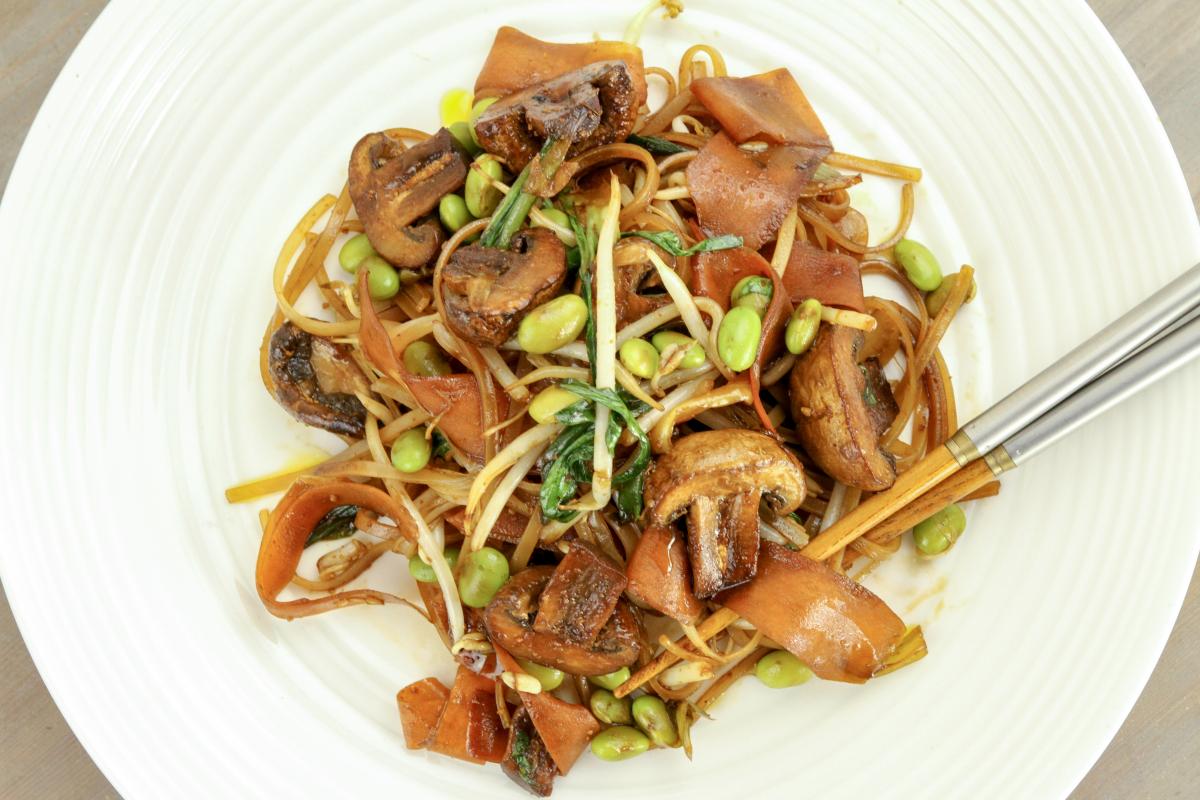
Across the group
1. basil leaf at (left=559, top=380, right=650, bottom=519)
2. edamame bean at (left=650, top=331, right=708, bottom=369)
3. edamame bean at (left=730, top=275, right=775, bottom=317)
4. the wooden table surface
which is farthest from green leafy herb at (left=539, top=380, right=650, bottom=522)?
the wooden table surface

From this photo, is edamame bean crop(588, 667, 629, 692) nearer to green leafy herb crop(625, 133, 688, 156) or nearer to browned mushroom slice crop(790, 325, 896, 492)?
browned mushroom slice crop(790, 325, 896, 492)

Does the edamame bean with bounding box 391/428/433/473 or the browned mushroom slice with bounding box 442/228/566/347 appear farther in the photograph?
the edamame bean with bounding box 391/428/433/473

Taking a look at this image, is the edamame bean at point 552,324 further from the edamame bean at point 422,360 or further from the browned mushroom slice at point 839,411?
the browned mushroom slice at point 839,411

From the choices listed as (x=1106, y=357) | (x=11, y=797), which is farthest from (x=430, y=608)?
(x=1106, y=357)

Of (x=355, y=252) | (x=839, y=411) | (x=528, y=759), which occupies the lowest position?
(x=528, y=759)

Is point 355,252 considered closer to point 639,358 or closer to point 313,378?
point 313,378

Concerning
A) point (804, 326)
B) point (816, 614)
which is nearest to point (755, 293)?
point (804, 326)
